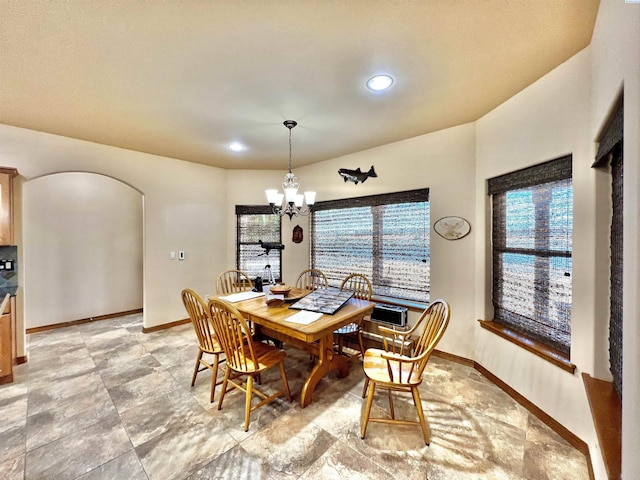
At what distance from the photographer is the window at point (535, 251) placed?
6.38ft

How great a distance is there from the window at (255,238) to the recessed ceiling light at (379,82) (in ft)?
9.57

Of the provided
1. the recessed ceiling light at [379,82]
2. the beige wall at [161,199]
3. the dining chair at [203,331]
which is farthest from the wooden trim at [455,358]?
the beige wall at [161,199]

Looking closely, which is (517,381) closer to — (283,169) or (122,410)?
(122,410)

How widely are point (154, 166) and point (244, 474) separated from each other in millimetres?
3971

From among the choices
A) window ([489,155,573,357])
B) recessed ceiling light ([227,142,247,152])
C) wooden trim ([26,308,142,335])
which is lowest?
wooden trim ([26,308,142,335])

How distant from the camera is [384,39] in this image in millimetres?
1543

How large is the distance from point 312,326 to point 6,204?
10.9ft

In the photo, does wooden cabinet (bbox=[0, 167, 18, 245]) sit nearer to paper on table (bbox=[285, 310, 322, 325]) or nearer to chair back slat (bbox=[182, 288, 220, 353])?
chair back slat (bbox=[182, 288, 220, 353])

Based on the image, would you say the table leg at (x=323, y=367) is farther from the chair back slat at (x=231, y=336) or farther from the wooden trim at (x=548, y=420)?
the wooden trim at (x=548, y=420)

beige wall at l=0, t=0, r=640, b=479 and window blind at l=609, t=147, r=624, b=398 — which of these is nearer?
beige wall at l=0, t=0, r=640, b=479

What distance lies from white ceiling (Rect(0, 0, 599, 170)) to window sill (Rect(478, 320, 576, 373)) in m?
2.09

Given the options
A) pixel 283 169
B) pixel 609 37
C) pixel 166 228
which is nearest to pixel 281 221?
pixel 283 169

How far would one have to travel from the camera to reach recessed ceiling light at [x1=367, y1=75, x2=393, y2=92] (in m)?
1.90

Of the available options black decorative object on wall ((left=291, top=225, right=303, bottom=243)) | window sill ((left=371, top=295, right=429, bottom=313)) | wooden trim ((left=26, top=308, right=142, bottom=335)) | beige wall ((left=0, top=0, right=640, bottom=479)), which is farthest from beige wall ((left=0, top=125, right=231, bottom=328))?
window sill ((left=371, top=295, right=429, bottom=313))
